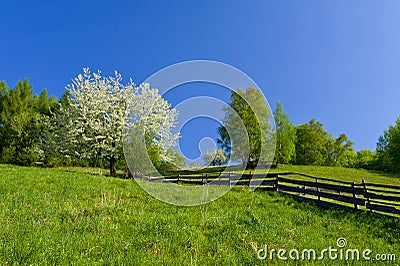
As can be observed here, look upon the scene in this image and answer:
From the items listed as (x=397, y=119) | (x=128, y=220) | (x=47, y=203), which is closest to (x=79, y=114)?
(x=47, y=203)

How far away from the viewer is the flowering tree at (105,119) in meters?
25.8

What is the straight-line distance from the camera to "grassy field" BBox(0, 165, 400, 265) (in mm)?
5441

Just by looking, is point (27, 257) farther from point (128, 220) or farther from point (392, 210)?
point (392, 210)

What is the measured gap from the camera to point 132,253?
222 inches

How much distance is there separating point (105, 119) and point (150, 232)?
69.7 ft

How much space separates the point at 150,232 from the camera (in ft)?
23.6

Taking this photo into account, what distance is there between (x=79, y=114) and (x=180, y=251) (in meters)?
23.6
